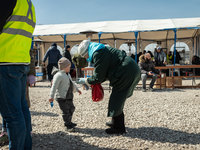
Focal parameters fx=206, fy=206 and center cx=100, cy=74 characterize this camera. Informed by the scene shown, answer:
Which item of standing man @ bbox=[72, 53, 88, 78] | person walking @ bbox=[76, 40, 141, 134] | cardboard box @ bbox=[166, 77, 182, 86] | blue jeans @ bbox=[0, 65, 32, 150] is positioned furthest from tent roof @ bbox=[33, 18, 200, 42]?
blue jeans @ bbox=[0, 65, 32, 150]

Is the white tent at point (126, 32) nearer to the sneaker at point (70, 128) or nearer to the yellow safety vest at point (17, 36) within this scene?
the sneaker at point (70, 128)

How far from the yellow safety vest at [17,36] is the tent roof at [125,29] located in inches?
409

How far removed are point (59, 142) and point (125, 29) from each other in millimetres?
10610

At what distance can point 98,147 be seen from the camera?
2.62 meters

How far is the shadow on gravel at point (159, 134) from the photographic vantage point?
2.79 meters

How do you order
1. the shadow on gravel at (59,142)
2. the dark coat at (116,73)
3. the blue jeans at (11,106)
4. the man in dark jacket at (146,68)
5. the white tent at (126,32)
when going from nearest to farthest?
the blue jeans at (11,106) < the shadow on gravel at (59,142) < the dark coat at (116,73) < the man in dark jacket at (146,68) < the white tent at (126,32)

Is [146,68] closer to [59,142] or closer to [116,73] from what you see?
[116,73]

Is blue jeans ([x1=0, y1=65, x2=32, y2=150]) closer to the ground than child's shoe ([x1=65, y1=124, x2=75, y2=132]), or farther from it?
farther from it

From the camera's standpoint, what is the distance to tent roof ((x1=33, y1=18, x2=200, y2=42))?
39.9ft

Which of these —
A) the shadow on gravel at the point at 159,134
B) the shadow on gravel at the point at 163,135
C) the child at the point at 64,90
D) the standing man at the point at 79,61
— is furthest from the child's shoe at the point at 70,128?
the standing man at the point at 79,61

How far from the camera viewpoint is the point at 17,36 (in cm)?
183

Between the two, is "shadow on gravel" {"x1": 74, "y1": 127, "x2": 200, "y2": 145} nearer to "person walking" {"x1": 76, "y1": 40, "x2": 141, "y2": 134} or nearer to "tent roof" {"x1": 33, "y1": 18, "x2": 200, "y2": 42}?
"person walking" {"x1": 76, "y1": 40, "x2": 141, "y2": 134}

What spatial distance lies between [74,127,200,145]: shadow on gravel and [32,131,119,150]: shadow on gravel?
0.31m

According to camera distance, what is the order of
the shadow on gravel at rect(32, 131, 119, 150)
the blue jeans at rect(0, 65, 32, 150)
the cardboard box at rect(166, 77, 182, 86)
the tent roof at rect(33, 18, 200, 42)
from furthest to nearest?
1. the tent roof at rect(33, 18, 200, 42)
2. the cardboard box at rect(166, 77, 182, 86)
3. the shadow on gravel at rect(32, 131, 119, 150)
4. the blue jeans at rect(0, 65, 32, 150)
